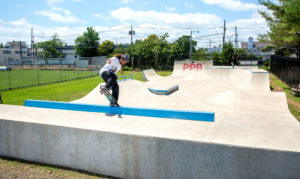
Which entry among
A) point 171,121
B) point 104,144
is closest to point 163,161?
point 104,144

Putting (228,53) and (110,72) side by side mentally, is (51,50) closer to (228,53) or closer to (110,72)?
(228,53)

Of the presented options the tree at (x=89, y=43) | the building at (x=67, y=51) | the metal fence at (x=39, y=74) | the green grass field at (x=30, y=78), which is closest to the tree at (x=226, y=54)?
the metal fence at (x=39, y=74)

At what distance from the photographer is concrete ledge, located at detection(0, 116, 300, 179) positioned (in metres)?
3.06

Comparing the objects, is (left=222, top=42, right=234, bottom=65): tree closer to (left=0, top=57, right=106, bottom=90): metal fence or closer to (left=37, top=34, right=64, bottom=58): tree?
(left=0, top=57, right=106, bottom=90): metal fence

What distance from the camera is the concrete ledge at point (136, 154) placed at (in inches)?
120

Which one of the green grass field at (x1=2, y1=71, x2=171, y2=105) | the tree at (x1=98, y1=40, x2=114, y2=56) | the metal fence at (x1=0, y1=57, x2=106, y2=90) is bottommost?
the green grass field at (x1=2, y1=71, x2=171, y2=105)

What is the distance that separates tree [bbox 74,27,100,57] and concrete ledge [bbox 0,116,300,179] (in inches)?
2255

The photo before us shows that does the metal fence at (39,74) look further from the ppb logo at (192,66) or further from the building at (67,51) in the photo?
the building at (67,51)

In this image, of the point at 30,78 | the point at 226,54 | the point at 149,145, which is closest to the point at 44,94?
the point at 149,145

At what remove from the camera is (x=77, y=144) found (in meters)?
3.98

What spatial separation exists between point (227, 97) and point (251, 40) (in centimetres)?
11730

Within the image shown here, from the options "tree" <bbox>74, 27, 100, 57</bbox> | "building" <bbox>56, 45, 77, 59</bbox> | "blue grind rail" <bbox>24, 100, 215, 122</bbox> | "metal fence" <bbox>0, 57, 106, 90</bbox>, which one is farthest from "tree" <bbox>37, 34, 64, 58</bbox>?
"blue grind rail" <bbox>24, 100, 215, 122</bbox>

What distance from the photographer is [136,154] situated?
11.9ft

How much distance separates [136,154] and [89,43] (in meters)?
59.3
